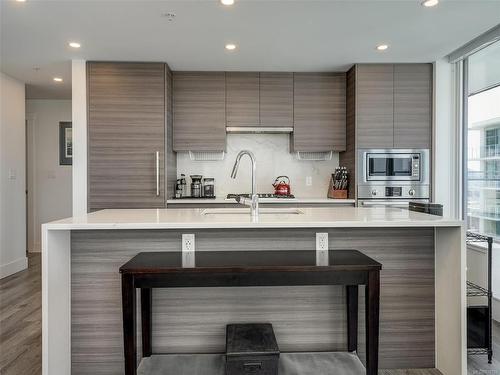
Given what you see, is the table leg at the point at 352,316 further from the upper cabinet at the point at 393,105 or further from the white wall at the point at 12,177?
the white wall at the point at 12,177

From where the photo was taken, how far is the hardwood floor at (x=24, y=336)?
2184mm

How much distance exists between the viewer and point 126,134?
3.74 metres

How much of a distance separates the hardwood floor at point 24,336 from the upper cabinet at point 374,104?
203 centimetres

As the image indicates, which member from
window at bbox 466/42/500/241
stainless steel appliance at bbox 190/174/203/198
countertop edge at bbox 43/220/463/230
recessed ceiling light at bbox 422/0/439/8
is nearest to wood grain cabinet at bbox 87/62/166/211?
stainless steel appliance at bbox 190/174/203/198

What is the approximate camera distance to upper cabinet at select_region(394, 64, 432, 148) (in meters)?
3.86

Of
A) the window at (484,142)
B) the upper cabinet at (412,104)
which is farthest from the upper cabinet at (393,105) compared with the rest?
the window at (484,142)

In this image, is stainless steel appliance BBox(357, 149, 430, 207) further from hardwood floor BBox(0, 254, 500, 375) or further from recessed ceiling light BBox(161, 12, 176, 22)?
recessed ceiling light BBox(161, 12, 176, 22)

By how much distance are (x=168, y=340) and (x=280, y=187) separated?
101 inches

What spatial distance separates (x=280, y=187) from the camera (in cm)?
430

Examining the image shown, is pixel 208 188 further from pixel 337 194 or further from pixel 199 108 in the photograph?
pixel 337 194

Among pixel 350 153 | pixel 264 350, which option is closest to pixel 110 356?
pixel 264 350

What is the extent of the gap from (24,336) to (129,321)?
1.58m

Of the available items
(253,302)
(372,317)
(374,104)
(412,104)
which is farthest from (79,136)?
(412,104)

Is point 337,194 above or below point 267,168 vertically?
below
